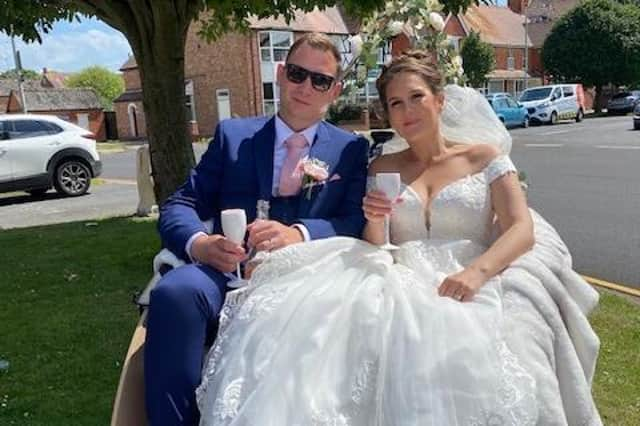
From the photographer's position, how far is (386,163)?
10.3 feet

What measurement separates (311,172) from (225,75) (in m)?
34.8

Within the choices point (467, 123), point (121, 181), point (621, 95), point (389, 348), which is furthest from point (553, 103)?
point (389, 348)

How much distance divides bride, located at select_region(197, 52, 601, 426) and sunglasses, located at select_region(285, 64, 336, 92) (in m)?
0.27

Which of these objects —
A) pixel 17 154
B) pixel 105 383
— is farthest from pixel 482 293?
pixel 17 154

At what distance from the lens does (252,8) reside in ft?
21.1

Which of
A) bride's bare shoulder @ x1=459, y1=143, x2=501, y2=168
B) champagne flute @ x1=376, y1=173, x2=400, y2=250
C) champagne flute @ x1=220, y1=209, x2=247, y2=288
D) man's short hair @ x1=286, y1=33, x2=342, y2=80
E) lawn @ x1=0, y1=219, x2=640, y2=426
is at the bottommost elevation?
lawn @ x1=0, y1=219, x2=640, y2=426

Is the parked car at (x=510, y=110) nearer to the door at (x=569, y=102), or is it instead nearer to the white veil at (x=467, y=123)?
the door at (x=569, y=102)

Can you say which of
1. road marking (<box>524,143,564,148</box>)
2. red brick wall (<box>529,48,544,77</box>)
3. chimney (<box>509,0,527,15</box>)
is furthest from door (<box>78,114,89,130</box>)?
chimney (<box>509,0,527,15</box>)

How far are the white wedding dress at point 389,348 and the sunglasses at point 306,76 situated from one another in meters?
0.69

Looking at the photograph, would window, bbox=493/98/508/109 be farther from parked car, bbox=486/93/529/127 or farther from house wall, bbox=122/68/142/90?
house wall, bbox=122/68/142/90

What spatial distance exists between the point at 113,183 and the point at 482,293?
46.9 feet

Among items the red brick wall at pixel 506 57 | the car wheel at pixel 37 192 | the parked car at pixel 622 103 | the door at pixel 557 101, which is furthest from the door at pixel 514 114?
the car wheel at pixel 37 192

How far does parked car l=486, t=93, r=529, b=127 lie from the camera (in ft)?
96.8

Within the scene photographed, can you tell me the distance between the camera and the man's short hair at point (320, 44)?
2869 mm
